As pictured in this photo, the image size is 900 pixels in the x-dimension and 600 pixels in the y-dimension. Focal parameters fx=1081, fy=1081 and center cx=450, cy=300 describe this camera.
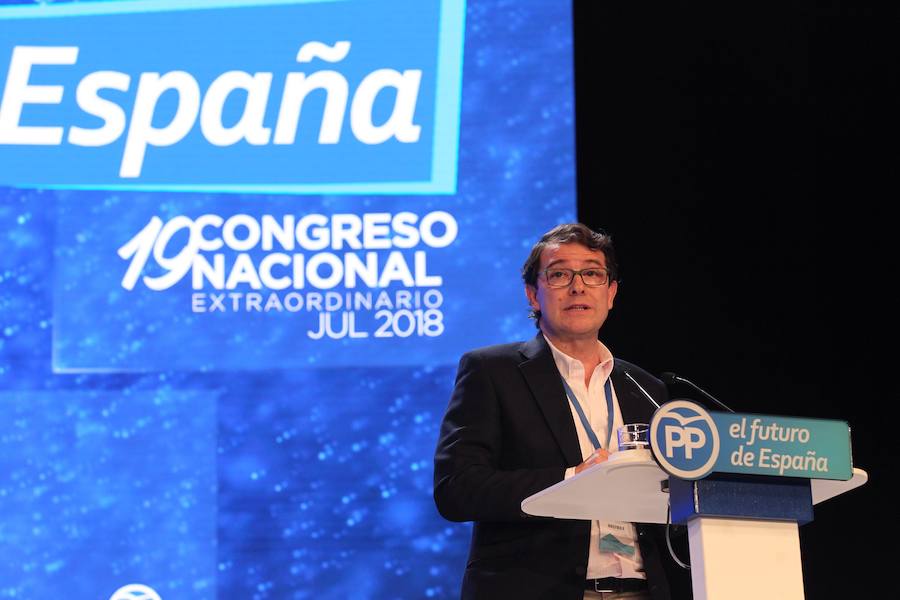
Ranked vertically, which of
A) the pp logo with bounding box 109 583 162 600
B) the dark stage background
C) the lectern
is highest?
the dark stage background

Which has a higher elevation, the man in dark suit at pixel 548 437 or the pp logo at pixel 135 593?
the man in dark suit at pixel 548 437

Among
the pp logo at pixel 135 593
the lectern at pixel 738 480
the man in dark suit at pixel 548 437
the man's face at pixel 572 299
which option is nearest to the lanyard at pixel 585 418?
the man in dark suit at pixel 548 437

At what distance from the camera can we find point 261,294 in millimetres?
3625

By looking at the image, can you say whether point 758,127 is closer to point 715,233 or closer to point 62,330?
point 715,233

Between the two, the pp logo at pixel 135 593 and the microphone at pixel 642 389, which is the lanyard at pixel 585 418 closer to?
the microphone at pixel 642 389

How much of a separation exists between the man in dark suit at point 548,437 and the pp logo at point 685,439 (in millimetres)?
588

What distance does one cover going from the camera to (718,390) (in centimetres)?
401

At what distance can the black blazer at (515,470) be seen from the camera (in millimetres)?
2221

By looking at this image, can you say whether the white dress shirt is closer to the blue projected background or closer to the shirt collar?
the shirt collar

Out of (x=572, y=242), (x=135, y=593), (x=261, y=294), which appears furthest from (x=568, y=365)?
(x=135, y=593)

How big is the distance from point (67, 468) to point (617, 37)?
2.55 meters

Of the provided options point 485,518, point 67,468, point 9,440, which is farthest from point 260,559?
point 485,518

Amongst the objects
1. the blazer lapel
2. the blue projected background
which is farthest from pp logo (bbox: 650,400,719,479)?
the blue projected background

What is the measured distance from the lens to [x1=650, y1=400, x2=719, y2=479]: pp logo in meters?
1.54
